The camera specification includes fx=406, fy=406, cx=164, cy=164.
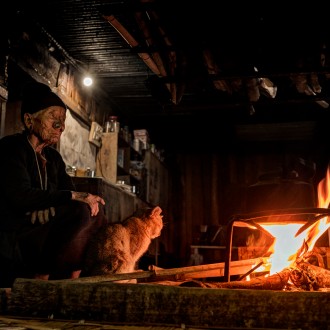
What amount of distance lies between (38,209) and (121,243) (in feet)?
3.97

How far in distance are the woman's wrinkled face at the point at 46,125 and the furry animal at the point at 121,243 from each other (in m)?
1.26

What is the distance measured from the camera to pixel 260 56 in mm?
5867

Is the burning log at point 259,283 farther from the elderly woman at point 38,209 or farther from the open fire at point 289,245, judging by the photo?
the elderly woman at point 38,209

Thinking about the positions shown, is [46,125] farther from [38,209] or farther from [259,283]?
[259,283]

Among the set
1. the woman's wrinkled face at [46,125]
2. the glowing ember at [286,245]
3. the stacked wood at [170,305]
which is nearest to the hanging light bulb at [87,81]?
the woman's wrinkled face at [46,125]

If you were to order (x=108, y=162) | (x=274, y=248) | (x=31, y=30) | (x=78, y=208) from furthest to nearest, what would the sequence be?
(x=108, y=162), (x=31, y=30), (x=274, y=248), (x=78, y=208)

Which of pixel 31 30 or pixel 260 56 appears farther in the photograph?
pixel 31 30

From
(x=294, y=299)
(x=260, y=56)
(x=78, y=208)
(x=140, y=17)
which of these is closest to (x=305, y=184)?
(x=260, y=56)

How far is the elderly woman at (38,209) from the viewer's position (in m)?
4.12

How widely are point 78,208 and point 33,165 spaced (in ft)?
2.35

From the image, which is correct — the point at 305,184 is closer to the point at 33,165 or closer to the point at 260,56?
the point at 260,56

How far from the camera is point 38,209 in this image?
422cm

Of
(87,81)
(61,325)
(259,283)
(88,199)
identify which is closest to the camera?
(61,325)

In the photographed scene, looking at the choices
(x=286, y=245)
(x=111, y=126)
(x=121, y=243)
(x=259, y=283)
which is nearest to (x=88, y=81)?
(x=111, y=126)
